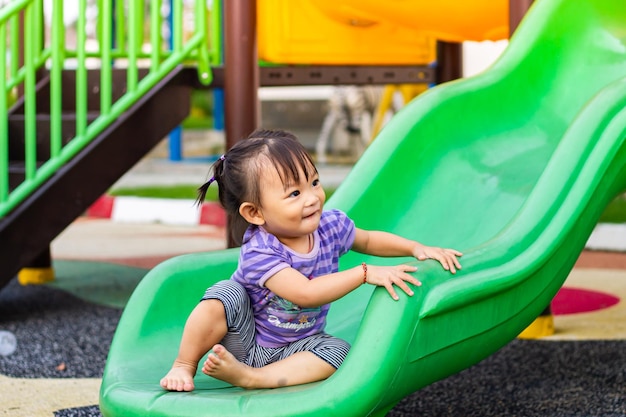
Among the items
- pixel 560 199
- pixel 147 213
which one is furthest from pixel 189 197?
pixel 560 199

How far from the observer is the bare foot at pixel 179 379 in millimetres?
2172

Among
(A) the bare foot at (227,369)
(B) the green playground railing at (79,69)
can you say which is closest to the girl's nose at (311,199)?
(A) the bare foot at (227,369)

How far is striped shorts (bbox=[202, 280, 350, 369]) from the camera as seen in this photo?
2.25 metres

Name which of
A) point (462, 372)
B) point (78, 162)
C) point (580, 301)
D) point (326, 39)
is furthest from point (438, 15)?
point (462, 372)

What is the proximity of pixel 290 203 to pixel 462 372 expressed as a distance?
1.24 metres

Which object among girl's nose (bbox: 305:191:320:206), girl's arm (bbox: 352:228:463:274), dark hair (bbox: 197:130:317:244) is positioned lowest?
girl's arm (bbox: 352:228:463:274)

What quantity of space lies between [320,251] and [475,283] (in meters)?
0.38

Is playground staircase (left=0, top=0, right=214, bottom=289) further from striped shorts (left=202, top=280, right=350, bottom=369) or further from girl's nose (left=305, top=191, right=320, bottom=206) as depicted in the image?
girl's nose (left=305, top=191, right=320, bottom=206)

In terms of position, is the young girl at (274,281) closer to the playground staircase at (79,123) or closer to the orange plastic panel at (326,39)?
the playground staircase at (79,123)

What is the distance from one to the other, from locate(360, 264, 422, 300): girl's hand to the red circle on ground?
82.2 inches

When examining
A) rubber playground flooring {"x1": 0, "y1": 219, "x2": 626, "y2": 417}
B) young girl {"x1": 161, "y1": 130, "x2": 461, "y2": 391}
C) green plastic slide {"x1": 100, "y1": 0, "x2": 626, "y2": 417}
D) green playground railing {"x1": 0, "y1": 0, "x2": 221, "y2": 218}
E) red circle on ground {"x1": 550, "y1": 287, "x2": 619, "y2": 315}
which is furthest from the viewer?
red circle on ground {"x1": 550, "y1": 287, "x2": 619, "y2": 315}

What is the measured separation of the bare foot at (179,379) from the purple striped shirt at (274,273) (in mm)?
203

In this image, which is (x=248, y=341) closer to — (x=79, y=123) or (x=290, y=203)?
(x=290, y=203)

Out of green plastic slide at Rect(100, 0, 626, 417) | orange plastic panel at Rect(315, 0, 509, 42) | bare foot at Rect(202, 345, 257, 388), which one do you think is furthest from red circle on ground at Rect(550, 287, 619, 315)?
bare foot at Rect(202, 345, 257, 388)
